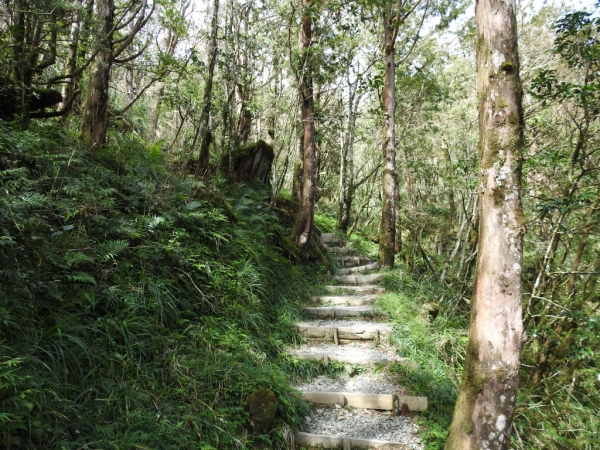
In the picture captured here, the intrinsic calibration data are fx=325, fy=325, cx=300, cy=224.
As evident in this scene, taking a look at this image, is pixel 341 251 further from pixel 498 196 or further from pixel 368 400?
pixel 498 196

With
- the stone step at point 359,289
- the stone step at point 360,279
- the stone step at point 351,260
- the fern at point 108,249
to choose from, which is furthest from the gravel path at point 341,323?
the stone step at point 351,260

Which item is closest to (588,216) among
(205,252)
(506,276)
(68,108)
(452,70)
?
(506,276)

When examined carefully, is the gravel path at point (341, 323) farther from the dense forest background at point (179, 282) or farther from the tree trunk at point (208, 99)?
the tree trunk at point (208, 99)

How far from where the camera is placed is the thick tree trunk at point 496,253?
231 centimetres

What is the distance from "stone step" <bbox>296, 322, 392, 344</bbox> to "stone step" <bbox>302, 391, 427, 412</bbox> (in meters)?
1.34

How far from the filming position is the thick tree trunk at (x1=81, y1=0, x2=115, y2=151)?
5.21 meters

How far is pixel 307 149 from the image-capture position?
24.8ft

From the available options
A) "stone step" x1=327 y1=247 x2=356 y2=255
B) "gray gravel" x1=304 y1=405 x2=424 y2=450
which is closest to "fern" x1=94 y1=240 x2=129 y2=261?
"gray gravel" x1=304 y1=405 x2=424 y2=450

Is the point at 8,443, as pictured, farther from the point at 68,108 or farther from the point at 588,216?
→ the point at 588,216

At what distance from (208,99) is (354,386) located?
600 cm

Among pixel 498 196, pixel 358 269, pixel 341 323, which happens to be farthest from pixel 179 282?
pixel 358 269

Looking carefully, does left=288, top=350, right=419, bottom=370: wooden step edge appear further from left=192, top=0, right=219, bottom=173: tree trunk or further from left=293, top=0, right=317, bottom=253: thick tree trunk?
left=192, top=0, right=219, bottom=173: tree trunk

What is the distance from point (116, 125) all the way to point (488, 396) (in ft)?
26.4

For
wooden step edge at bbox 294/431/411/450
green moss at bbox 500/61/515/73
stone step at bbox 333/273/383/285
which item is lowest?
wooden step edge at bbox 294/431/411/450
